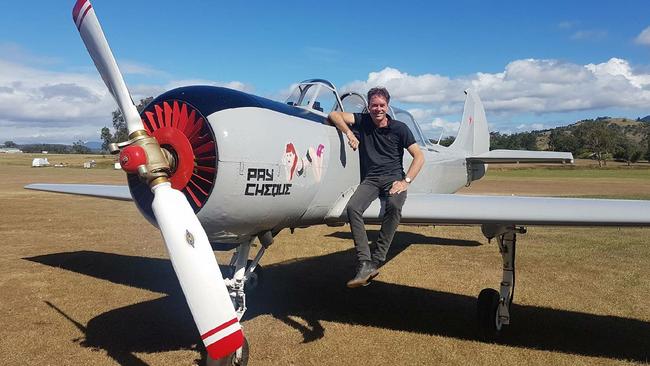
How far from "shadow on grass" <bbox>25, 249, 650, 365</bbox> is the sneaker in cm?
134

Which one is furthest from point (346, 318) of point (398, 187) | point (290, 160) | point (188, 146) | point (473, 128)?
point (473, 128)

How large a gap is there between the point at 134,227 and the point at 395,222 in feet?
35.8

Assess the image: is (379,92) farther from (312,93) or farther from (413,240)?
(413,240)

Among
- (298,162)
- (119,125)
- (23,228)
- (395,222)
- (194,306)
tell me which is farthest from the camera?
(119,125)

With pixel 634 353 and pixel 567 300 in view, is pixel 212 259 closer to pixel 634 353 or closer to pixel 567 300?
pixel 634 353

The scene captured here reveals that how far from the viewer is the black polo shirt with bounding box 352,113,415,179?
17.5 feet

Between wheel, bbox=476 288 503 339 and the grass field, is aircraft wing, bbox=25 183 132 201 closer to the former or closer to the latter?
the grass field

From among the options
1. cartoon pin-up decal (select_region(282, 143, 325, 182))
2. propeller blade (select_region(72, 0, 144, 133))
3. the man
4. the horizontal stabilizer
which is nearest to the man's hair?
the man

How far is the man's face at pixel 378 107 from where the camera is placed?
5.10m

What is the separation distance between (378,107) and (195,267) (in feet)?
8.00

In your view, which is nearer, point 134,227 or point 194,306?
point 194,306

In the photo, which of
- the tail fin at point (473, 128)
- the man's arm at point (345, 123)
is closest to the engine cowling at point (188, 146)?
the man's arm at point (345, 123)

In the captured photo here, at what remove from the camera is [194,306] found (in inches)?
144

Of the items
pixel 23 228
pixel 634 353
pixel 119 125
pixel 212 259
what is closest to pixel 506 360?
pixel 634 353
